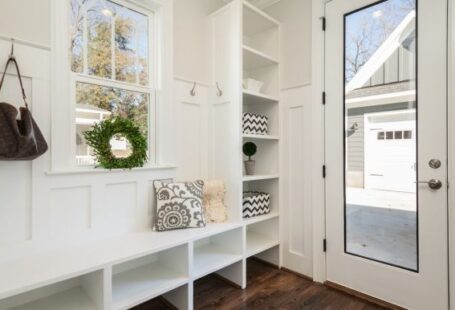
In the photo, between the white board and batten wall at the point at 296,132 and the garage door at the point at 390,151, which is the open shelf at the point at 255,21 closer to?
the white board and batten wall at the point at 296,132

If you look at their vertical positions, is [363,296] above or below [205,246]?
below

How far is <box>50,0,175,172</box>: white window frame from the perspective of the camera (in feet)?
5.33

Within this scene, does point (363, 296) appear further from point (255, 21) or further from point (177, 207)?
point (255, 21)

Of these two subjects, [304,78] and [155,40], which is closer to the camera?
[155,40]

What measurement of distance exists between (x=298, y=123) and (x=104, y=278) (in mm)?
1953

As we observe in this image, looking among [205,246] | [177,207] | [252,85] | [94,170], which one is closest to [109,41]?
[94,170]

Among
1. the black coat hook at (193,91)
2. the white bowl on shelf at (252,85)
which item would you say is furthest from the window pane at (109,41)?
the white bowl on shelf at (252,85)

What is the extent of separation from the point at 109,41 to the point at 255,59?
129cm

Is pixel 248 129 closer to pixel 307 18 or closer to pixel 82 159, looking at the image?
pixel 307 18

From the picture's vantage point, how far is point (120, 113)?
1984 mm

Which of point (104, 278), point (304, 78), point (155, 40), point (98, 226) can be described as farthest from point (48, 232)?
point (304, 78)

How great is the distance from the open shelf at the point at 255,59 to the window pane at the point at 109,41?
2.90 feet

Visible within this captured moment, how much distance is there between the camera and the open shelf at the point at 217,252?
6.64 feet

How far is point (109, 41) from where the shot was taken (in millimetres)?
1951
